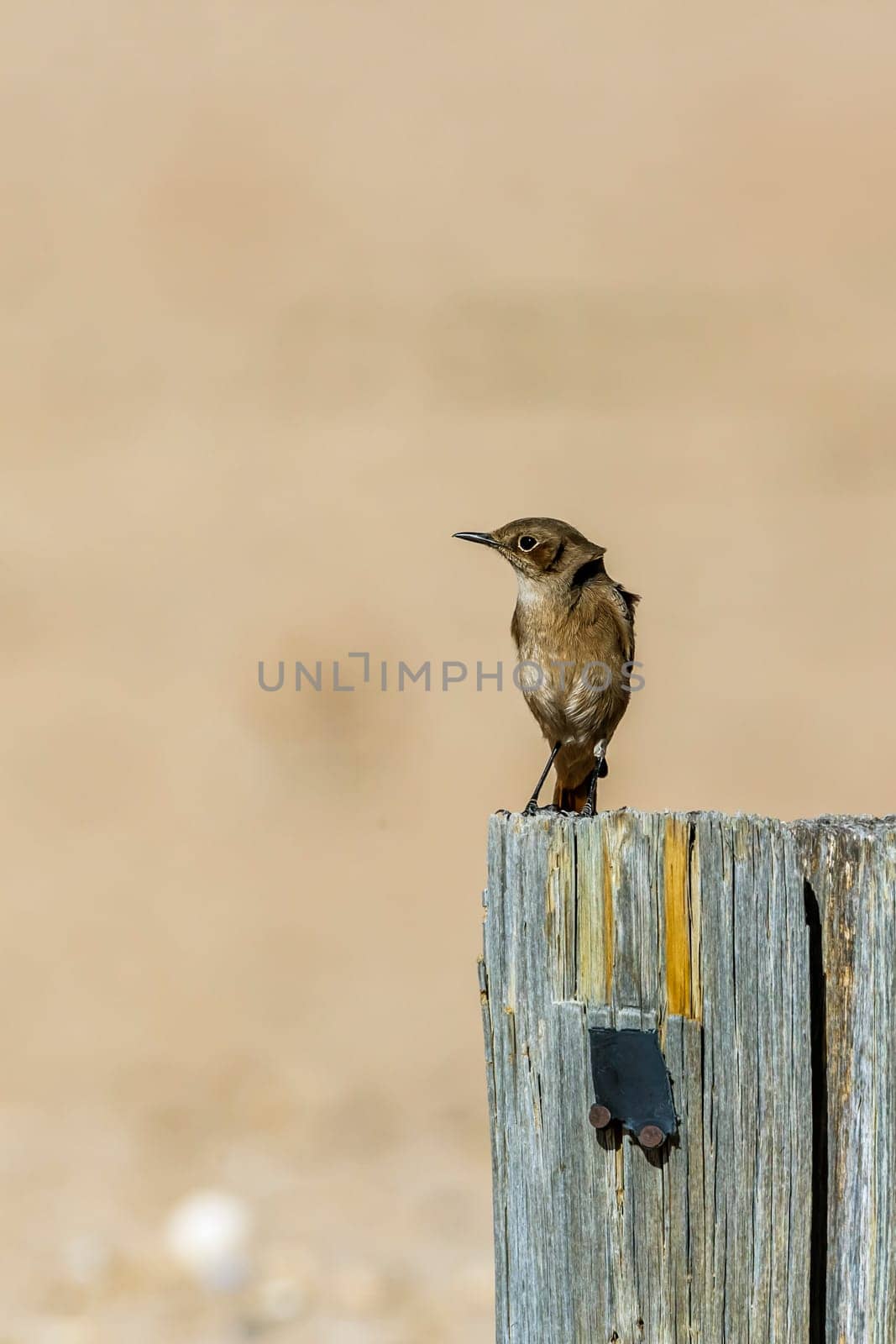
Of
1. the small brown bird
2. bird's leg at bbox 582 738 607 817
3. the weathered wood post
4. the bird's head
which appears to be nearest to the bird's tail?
bird's leg at bbox 582 738 607 817

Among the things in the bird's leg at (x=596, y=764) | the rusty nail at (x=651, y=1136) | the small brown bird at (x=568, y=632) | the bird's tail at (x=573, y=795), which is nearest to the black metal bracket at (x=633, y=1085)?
the rusty nail at (x=651, y=1136)

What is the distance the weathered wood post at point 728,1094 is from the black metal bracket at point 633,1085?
0.02m

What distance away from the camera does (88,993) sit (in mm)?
10281

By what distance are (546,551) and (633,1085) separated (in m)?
3.38

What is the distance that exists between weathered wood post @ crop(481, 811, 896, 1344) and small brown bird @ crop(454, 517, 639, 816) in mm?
3044

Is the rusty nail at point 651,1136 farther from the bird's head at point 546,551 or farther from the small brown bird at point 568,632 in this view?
the bird's head at point 546,551

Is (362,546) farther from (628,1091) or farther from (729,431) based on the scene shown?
(628,1091)

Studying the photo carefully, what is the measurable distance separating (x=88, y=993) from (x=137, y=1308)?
12.9 feet

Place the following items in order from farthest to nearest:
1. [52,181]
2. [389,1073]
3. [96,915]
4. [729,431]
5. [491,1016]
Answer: [52,181] → [729,431] → [96,915] → [389,1073] → [491,1016]

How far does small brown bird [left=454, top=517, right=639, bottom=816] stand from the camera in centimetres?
595

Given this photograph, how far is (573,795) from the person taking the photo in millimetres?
6598

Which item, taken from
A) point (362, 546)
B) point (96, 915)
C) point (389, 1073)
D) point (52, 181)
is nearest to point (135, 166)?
point (52, 181)

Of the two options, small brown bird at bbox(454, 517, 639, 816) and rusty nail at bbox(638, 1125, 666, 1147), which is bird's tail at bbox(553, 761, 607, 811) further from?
rusty nail at bbox(638, 1125, 666, 1147)

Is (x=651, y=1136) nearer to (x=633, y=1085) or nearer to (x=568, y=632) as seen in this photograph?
(x=633, y=1085)
